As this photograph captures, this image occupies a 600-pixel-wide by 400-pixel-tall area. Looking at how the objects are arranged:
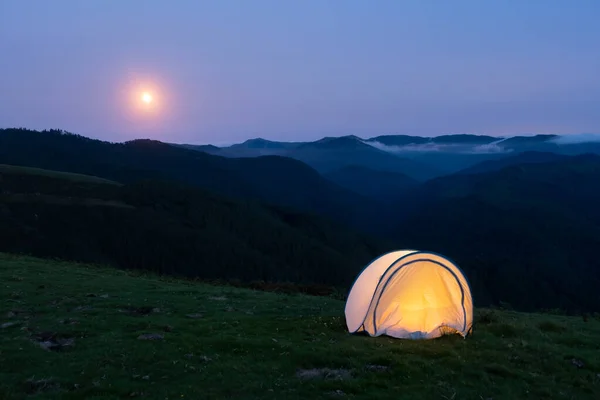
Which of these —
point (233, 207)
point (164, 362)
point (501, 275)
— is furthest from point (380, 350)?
point (501, 275)

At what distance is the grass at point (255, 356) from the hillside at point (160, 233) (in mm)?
57114

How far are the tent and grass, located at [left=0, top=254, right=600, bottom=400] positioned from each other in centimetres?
61

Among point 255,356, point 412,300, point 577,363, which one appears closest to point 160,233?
point 412,300

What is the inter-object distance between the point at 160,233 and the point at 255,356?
3504 inches

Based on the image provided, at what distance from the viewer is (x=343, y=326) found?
17.4 meters

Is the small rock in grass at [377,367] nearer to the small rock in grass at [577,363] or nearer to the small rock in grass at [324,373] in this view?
the small rock in grass at [324,373]

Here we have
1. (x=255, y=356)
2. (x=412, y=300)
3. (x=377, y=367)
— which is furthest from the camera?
(x=412, y=300)

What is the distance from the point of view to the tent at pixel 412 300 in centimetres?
1609

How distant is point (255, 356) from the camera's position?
13320mm

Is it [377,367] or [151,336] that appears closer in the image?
[377,367]

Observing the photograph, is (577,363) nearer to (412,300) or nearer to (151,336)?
(412,300)

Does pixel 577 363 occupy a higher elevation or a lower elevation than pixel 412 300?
lower

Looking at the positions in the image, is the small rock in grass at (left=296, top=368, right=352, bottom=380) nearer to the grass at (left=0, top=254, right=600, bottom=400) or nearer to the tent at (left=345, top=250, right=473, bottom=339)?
the grass at (left=0, top=254, right=600, bottom=400)

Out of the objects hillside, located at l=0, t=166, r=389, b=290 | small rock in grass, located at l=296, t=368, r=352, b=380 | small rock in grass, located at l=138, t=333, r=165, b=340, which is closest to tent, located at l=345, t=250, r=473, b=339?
small rock in grass, located at l=296, t=368, r=352, b=380
